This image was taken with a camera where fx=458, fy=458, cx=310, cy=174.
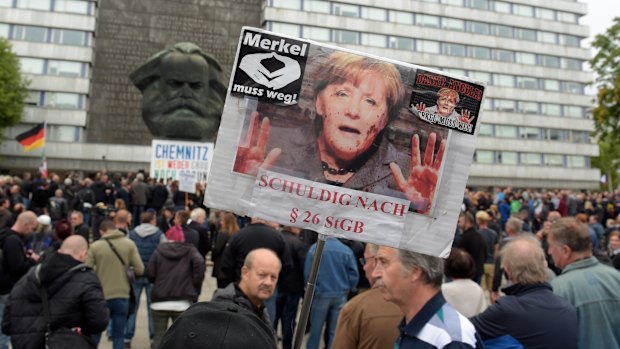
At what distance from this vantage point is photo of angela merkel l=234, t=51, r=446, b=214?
2098mm

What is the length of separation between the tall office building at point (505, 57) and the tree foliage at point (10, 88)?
75.7ft

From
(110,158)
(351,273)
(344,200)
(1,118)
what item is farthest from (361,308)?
(1,118)

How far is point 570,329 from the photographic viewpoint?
101 inches

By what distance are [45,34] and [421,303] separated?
44261mm

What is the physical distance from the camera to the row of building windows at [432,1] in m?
43.1

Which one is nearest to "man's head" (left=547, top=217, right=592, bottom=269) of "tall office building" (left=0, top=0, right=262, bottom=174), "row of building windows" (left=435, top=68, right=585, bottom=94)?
"tall office building" (left=0, top=0, right=262, bottom=174)

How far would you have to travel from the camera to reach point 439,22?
1875 inches

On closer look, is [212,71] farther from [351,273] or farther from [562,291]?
[562,291]

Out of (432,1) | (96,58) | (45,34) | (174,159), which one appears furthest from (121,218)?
(432,1)

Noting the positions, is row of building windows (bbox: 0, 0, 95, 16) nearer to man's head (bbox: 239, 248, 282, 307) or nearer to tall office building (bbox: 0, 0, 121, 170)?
tall office building (bbox: 0, 0, 121, 170)

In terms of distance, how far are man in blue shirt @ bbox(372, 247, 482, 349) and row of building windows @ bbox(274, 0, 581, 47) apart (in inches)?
1675

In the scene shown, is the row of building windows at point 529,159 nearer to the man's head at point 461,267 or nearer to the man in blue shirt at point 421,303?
the man's head at point 461,267

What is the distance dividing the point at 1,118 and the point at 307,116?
3963 cm

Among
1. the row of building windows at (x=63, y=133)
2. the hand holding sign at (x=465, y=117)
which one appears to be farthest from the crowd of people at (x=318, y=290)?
the row of building windows at (x=63, y=133)
